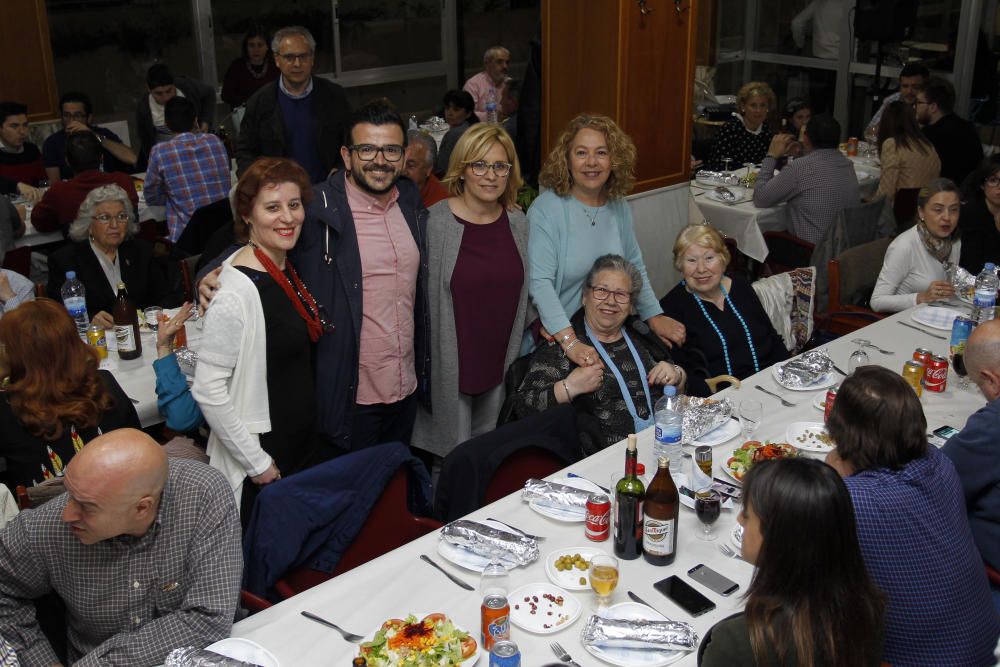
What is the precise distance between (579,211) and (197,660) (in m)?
2.37

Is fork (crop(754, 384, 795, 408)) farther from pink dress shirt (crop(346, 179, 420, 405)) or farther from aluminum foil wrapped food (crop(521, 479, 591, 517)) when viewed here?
pink dress shirt (crop(346, 179, 420, 405))

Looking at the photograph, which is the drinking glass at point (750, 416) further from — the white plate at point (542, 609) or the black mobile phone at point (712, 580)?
the white plate at point (542, 609)

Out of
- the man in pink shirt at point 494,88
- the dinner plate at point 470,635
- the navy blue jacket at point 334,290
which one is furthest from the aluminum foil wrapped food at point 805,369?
the man in pink shirt at point 494,88

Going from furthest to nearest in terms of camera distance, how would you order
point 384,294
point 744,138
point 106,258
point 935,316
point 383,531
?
point 744,138
point 106,258
point 935,316
point 384,294
point 383,531

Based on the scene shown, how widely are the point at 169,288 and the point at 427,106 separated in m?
7.24

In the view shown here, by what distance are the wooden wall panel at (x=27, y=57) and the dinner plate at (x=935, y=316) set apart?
7.07 metres

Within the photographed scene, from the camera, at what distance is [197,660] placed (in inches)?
87.0

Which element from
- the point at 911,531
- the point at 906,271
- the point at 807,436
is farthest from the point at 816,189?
the point at 911,531

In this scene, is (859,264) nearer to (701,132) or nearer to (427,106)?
(701,132)

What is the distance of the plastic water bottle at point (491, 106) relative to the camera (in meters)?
8.58

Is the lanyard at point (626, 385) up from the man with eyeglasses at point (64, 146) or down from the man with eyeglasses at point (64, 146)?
down

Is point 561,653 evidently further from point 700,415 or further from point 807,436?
point 807,436

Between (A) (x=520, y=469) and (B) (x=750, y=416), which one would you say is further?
(B) (x=750, y=416)

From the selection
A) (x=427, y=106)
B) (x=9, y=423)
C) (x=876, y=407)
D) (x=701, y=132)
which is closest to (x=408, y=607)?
(x=876, y=407)
